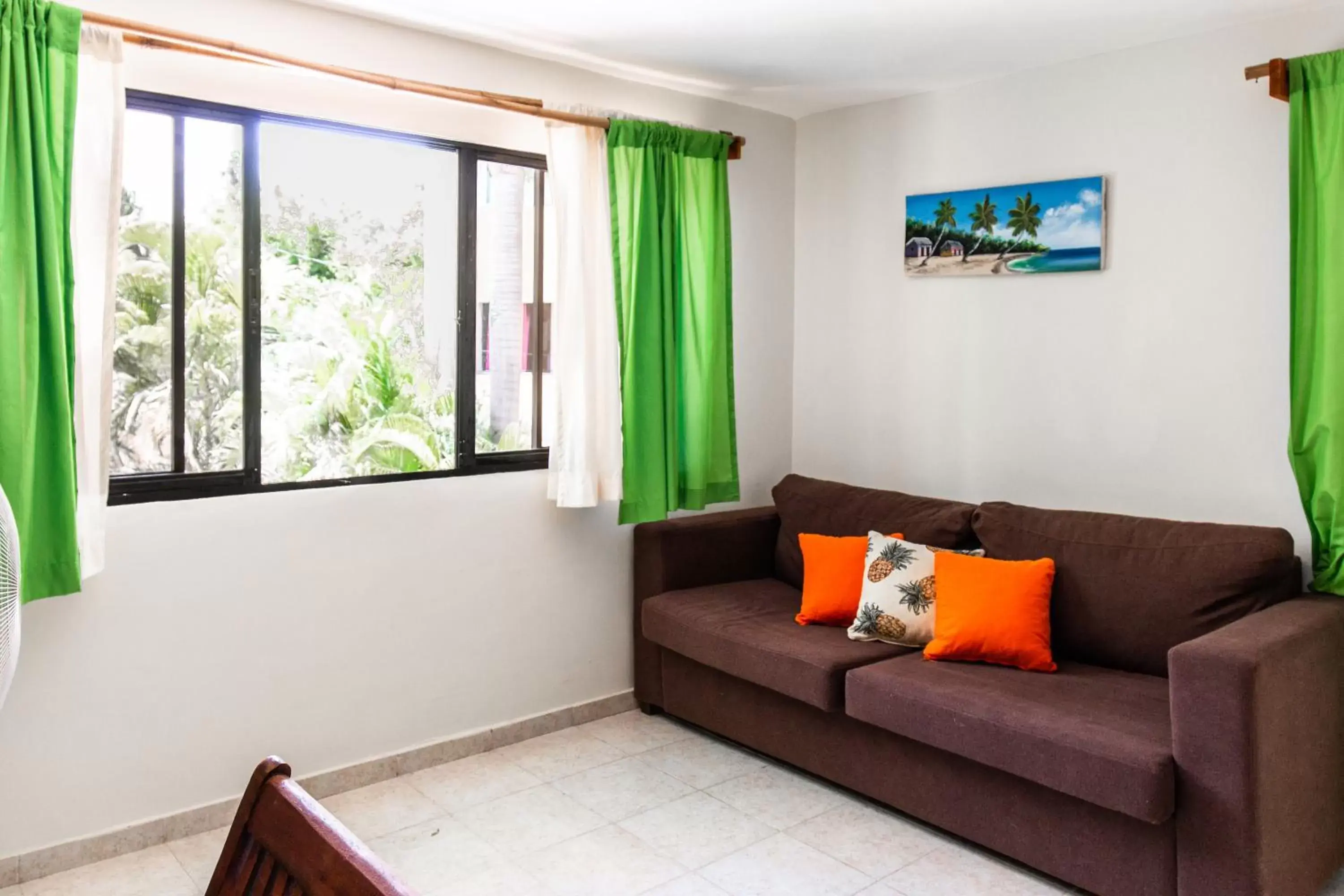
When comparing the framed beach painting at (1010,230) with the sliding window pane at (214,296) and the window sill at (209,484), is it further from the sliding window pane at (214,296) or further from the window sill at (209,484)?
the sliding window pane at (214,296)

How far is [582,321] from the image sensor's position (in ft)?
11.9

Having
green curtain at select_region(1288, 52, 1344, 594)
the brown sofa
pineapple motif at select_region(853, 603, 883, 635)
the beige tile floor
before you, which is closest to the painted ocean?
green curtain at select_region(1288, 52, 1344, 594)

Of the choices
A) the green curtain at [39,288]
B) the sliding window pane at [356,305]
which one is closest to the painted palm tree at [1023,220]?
the sliding window pane at [356,305]

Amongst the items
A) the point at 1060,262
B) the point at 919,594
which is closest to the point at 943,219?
the point at 1060,262

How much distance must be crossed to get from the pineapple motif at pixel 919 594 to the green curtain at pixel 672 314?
3.10 feet

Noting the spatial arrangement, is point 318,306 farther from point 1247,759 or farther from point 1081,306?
point 1247,759

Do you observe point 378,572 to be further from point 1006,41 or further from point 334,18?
point 1006,41

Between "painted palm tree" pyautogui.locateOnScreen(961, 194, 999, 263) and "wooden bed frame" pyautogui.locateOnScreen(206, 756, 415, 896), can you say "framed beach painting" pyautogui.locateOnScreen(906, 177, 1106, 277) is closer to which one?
"painted palm tree" pyautogui.locateOnScreen(961, 194, 999, 263)

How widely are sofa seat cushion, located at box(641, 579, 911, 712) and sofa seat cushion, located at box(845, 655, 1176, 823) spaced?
0.08 meters

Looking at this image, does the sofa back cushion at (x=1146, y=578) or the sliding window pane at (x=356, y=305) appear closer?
the sofa back cushion at (x=1146, y=578)

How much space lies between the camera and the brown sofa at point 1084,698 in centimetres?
236

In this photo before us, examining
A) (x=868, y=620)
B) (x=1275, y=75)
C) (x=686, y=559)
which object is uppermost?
(x=1275, y=75)

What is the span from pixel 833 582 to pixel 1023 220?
1446 millimetres

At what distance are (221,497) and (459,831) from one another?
3.87 feet
